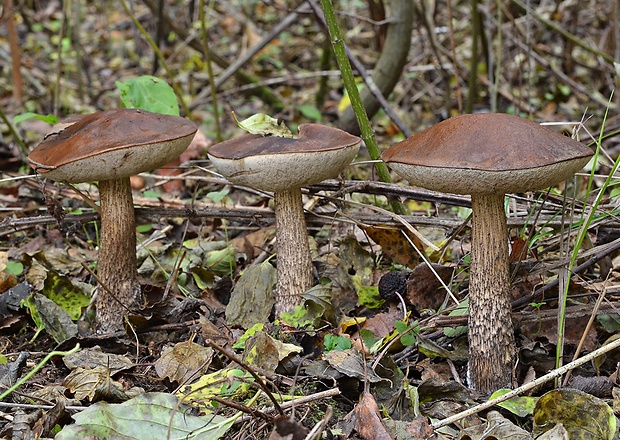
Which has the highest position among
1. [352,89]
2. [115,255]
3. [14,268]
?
[352,89]

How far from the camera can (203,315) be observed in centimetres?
287

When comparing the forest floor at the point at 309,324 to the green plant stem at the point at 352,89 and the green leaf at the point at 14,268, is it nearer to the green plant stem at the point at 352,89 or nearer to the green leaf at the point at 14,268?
the green leaf at the point at 14,268

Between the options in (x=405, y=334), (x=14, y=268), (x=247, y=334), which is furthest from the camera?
(x=14, y=268)

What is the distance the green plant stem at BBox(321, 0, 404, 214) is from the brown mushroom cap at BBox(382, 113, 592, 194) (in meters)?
0.98

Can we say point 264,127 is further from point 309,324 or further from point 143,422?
point 143,422

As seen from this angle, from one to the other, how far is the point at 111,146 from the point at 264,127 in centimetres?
62

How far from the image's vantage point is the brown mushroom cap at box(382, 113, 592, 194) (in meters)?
1.84

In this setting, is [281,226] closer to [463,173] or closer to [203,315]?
[203,315]

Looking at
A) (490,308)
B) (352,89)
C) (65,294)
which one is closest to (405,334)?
(490,308)

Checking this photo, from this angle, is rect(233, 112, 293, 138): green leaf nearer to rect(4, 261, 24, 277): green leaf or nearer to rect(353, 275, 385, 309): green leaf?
rect(353, 275, 385, 309): green leaf

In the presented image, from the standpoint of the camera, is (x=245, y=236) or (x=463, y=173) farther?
(x=245, y=236)

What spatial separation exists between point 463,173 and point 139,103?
6.74ft

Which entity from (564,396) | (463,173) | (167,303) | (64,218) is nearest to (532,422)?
(564,396)

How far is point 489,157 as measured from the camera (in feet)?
6.08
